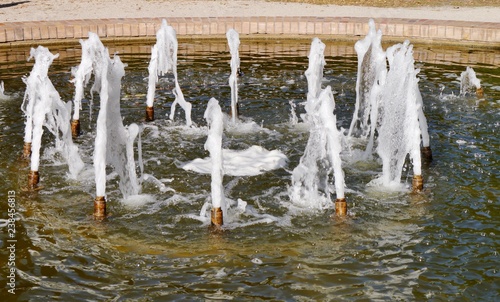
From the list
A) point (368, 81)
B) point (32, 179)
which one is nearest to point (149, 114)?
point (32, 179)

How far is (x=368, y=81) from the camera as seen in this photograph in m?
9.24

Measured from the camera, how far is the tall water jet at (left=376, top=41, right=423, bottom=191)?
22.4 feet

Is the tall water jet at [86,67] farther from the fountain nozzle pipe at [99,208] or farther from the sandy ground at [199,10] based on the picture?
the sandy ground at [199,10]

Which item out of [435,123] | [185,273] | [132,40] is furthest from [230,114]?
A: [132,40]

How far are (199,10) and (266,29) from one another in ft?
6.55

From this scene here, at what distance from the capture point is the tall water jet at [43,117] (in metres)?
6.86

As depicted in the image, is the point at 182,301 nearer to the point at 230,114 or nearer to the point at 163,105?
the point at 230,114

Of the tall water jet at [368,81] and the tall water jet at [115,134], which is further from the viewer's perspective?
the tall water jet at [368,81]

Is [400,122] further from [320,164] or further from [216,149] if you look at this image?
[216,149]

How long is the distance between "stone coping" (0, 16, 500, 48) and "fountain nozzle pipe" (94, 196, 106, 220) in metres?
7.59

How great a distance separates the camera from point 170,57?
1004cm

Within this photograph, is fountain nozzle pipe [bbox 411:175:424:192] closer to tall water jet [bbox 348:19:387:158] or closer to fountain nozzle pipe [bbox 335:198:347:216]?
fountain nozzle pipe [bbox 335:198:347:216]

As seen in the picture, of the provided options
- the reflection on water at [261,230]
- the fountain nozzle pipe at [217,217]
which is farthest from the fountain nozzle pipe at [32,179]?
the fountain nozzle pipe at [217,217]

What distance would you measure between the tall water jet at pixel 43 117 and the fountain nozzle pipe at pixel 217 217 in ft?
5.87
